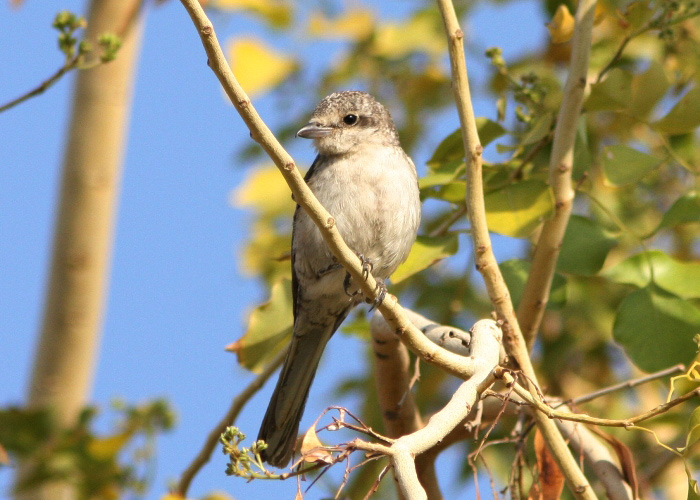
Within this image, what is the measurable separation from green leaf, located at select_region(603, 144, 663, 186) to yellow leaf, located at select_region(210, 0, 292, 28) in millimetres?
2572

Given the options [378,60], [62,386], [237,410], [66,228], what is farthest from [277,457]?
[378,60]

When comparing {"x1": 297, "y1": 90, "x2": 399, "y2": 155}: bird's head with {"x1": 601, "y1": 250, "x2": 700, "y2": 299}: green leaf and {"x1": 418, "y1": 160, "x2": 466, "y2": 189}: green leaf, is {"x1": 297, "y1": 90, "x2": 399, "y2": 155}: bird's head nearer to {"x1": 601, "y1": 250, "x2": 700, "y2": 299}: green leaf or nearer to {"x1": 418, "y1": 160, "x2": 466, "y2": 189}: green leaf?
{"x1": 418, "y1": 160, "x2": 466, "y2": 189}: green leaf

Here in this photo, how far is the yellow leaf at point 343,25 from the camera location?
5.55 meters

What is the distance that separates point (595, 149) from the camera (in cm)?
547

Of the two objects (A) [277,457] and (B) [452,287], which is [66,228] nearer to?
(A) [277,457]

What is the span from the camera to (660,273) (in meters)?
3.37

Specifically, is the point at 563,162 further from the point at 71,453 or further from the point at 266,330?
the point at 71,453

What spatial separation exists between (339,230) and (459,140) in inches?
28.1

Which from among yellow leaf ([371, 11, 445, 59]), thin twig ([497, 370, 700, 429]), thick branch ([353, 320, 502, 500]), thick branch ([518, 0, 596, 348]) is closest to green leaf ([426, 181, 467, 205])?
thick branch ([518, 0, 596, 348])

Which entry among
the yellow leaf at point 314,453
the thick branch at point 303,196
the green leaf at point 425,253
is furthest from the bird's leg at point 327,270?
the yellow leaf at point 314,453

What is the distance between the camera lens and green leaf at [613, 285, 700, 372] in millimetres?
3186

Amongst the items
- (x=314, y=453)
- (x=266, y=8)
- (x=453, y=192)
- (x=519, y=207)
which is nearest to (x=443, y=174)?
(x=453, y=192)

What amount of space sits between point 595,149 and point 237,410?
9.67ft

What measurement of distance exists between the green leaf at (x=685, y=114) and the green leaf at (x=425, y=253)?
97cm
